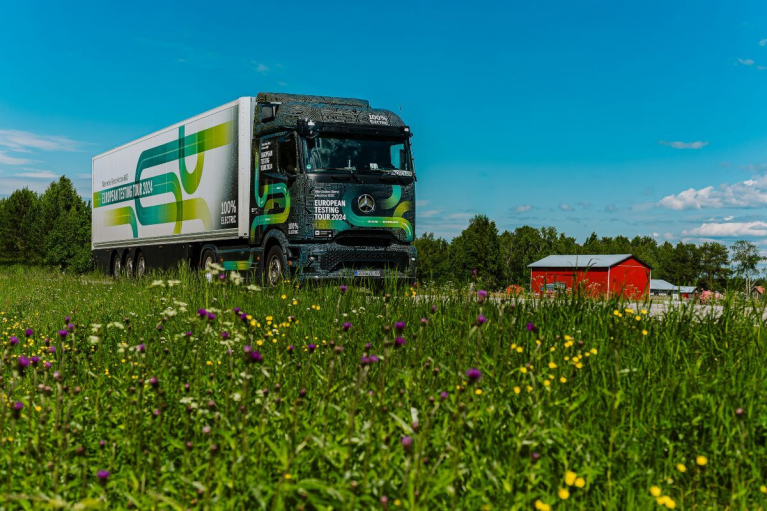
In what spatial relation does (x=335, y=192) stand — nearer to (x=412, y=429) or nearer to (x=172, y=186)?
(x=172, y=186)

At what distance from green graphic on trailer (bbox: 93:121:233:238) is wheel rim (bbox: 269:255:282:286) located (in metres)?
3.30

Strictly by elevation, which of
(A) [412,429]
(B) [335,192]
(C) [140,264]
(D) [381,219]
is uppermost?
(B) [335,192]

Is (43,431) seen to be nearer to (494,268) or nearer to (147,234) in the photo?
(147,234)

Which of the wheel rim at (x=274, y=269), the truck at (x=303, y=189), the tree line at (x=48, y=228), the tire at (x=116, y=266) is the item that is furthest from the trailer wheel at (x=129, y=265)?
the tree line at (x=48, y=228)

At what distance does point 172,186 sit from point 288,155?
7.01 meters

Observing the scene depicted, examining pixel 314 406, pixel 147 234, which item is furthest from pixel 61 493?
pixel 147 234

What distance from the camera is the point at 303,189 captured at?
1395 centimetres

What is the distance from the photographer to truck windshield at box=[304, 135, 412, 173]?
556 inches

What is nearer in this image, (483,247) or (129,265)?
(129,265)

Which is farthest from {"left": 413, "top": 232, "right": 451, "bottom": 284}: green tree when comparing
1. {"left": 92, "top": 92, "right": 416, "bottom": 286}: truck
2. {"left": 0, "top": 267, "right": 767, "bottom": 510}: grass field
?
{"left": 0, "top": 267, "right": 767, "bottom": 510}: grass field

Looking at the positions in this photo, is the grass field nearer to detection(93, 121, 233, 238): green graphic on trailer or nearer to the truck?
the truck

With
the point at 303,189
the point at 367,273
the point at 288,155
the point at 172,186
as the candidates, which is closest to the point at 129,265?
the point at 172,186

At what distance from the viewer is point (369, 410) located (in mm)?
4180

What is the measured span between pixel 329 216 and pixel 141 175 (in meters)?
10.9
